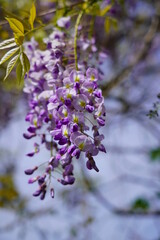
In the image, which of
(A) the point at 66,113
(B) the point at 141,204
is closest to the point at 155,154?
(B) the point at 141,204

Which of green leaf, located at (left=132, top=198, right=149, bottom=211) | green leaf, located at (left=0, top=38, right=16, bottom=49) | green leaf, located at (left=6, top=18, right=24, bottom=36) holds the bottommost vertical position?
green leaf, located at (left=0, top=38, right=16, bottom=49)

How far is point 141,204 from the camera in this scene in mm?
4246

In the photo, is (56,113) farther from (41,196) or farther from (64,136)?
(41,196)

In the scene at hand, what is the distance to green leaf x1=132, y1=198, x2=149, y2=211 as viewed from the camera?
419cm

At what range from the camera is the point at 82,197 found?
5945mm

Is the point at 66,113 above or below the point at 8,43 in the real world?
below

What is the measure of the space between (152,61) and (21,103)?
2237mm

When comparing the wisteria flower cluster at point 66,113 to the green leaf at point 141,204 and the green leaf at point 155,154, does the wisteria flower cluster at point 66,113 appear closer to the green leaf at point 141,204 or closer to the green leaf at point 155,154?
the green leaf at point 155,154

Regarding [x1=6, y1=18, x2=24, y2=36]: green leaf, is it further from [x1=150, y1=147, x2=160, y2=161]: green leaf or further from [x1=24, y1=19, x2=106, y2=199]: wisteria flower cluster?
[x1=150, y1=147, x2=160, y2=161]: green leaf

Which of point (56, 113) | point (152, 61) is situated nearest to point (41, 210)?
point (152, 61)

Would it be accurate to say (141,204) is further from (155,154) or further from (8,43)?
(8,43)

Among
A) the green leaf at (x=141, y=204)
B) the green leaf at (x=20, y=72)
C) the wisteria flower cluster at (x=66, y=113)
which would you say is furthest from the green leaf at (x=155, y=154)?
the green leaf at (x=20, y=72)

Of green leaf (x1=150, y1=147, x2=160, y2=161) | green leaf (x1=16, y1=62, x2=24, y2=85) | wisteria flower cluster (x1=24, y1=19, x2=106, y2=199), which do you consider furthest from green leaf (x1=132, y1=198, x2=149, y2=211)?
green leaf (x1=16, y1=62, x2=24, y2=85)

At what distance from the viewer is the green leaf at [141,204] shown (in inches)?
165
